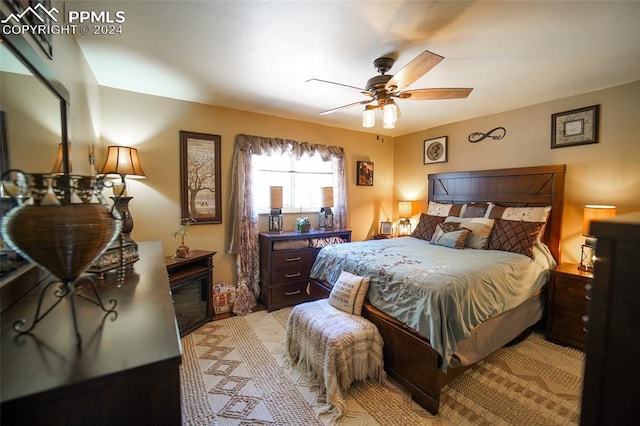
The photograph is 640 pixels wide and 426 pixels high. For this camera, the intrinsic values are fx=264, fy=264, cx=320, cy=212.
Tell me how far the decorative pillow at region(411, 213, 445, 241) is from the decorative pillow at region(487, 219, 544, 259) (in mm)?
685

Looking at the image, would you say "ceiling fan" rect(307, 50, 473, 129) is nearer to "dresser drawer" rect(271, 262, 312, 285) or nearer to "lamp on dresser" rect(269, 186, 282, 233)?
"lamp on dresser" rect(269, 186, 282, 233)

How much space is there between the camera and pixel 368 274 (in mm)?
2303

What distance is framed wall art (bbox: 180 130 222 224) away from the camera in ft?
10.1

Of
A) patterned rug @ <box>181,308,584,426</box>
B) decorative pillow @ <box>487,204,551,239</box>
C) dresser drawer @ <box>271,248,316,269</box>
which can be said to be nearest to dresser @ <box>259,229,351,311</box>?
dresser drawer @ <box>271,248,316,269</box>

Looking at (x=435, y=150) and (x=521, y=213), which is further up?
(x=435, y=150)

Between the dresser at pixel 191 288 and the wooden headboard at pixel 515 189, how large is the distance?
134 inches

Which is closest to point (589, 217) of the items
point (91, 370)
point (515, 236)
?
point (515, 236)

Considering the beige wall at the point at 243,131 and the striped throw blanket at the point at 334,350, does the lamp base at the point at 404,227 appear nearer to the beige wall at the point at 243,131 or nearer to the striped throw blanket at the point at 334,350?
the beige wall at the point at 243,131

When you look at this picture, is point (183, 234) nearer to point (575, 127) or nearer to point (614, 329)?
point (614, 329)

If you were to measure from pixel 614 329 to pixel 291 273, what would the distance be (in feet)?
9.96

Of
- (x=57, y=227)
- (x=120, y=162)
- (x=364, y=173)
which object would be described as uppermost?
(x=364, y=173)

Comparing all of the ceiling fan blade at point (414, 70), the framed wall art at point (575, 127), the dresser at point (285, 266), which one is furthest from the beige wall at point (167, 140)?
the framed wall art at point (575, 127)

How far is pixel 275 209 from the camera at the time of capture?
3.55m

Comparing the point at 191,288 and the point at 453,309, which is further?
the point at 191,288
